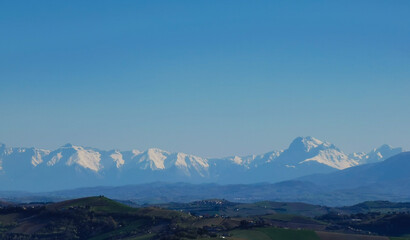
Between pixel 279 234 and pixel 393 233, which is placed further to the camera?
pixel 393 233

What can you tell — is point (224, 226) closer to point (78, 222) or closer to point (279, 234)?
point (279, 234)

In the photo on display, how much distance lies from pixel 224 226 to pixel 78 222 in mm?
46839

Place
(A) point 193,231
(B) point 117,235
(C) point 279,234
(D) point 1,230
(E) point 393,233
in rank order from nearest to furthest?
(A) point 193,231, (C) point 279,234, (B) point 117,235, (D) point 1,230, (E) point 393,233

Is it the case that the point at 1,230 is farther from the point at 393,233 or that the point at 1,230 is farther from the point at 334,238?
the point at 393,233

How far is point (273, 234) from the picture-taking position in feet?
530

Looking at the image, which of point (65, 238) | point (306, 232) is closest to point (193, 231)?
point (306, 232)

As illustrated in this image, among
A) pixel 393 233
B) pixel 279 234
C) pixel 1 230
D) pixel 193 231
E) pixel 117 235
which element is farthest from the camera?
pixel 393 233

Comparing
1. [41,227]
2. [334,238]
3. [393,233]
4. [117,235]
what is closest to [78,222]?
[41,227]

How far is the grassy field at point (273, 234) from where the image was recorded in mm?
155750

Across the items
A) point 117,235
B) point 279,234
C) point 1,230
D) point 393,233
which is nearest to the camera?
point 279,234

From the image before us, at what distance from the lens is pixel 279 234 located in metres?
161

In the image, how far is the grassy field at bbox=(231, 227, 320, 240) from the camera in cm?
15575

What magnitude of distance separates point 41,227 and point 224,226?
55822mm

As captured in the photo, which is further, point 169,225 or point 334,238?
point 169,225
